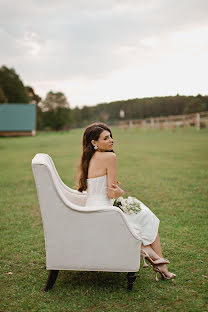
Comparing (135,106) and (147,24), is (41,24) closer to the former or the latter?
(147,24)

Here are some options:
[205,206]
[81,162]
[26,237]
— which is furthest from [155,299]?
[205,206]

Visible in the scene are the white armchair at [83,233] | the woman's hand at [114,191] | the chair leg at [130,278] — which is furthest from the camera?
the woman's hand at [114,191]

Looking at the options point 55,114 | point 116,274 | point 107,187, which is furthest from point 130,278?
point 55,114

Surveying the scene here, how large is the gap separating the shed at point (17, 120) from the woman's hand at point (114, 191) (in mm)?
40599

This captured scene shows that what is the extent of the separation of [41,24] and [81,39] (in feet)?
6.20

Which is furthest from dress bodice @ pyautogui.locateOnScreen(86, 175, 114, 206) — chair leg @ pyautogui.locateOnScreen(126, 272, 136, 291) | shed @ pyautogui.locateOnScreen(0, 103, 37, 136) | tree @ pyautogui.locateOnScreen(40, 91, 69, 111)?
tree @ pyautogui.locateOnScreen(40, 91, 69, 111)

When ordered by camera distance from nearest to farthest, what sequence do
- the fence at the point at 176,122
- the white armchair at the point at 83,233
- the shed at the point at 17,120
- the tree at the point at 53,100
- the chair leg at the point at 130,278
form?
the white armchair at the point at 83,233 → the chair leg at the point at 130,278 → the fence at the point at 176,122 → the shed at the point at 17,120 → the tree at the point at 53,100

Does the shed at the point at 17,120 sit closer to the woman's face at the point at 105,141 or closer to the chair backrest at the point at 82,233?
the woman's face at the point at 105,141

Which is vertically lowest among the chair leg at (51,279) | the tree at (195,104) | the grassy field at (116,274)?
the grassy field at (116,274)

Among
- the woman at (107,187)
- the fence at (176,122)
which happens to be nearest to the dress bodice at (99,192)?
the woman at (107,187)

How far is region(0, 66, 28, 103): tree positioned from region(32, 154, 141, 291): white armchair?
5740cm

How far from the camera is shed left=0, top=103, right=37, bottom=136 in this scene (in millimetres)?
42844

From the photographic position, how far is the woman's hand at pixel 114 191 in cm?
322

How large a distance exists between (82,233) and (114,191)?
1.60 ft
